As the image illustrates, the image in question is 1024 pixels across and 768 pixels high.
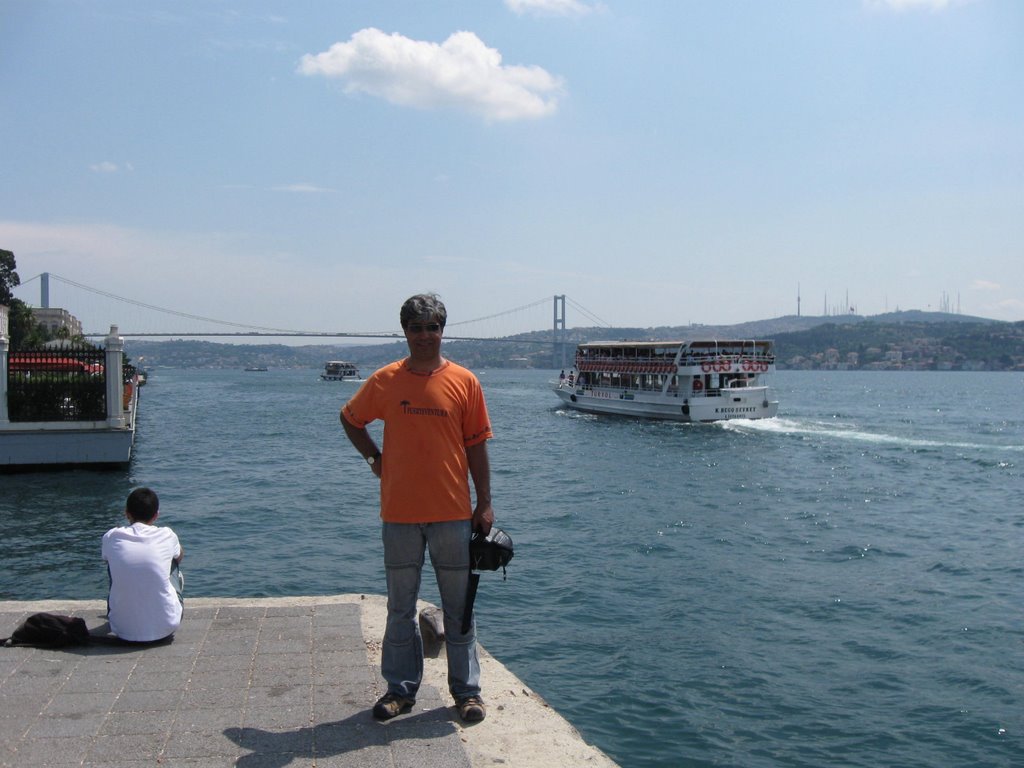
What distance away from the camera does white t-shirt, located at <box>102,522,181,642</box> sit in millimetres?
5480

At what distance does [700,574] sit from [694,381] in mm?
31998

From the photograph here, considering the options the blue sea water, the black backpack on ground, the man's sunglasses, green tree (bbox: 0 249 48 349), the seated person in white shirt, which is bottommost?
the blue sea water

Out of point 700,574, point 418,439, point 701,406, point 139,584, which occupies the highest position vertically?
point 418,439

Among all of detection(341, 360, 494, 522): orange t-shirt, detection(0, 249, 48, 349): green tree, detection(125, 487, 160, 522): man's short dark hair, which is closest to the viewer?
detection(341, 360, 494, 522): orange t-shirt

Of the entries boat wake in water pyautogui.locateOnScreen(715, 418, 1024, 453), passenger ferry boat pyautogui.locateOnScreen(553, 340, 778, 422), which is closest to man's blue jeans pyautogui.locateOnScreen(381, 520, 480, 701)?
boat wake in water pyautogui.locateOnScreen(715, 418, 1024, 453)

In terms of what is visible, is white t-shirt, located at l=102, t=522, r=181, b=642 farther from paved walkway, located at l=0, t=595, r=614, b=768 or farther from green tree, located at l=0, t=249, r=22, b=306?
green tree, located at l=0, t=249, r=22, b=306

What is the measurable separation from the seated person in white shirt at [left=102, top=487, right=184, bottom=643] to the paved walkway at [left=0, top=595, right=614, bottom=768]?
0.41 ft

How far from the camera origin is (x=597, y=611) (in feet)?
35.8

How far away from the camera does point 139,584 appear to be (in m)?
5.49

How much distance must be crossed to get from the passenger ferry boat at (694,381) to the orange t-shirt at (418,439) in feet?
126

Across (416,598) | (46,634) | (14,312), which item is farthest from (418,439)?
(14,312)

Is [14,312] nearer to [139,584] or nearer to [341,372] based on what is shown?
[341,372]

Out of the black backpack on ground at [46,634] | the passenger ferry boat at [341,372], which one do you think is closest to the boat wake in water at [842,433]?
the black backpack on ground at [46,634]

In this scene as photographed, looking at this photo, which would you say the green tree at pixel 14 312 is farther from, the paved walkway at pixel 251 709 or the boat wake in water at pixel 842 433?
the paved walkway at pixel 251 709
